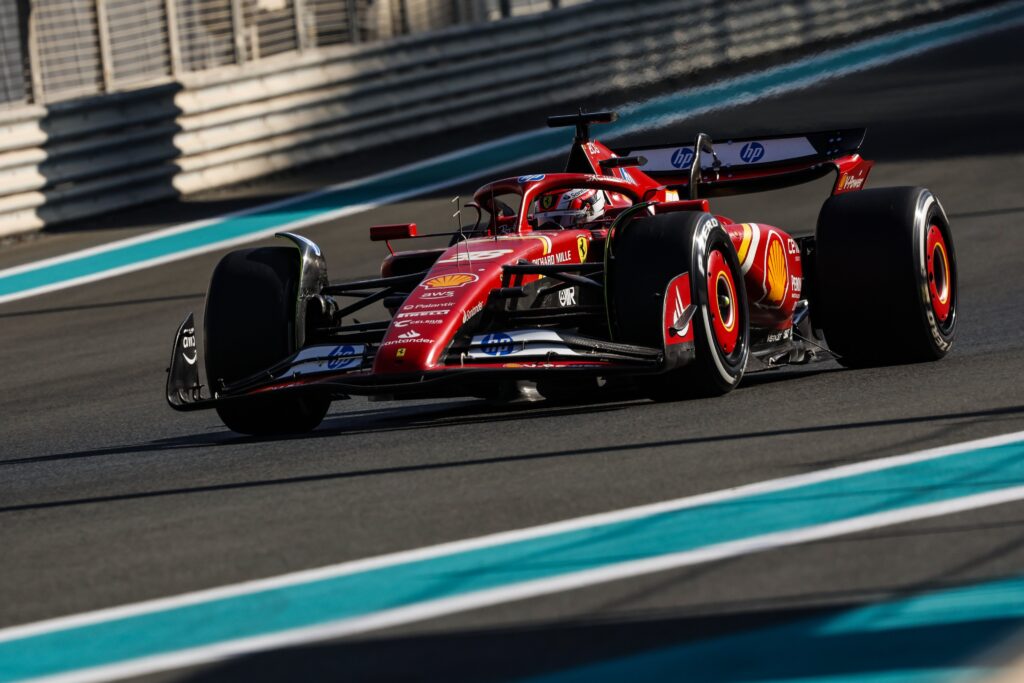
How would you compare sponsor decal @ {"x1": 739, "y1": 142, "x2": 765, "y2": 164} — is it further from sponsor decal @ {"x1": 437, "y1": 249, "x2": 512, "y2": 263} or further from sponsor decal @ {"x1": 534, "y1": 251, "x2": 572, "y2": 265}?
sponsor decal @ {"x1": 437, "y1": 249, "x2": 512, "y2": 263}

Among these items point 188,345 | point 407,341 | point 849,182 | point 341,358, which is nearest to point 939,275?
point 849,182

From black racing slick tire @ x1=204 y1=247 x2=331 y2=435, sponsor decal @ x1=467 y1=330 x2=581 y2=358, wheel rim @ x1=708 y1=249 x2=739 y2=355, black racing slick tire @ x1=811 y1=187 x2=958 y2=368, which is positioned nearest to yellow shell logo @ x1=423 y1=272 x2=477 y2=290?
sponsor decal @ x1=467 y1=330 x2=581 y2=358

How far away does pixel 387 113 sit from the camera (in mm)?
20375

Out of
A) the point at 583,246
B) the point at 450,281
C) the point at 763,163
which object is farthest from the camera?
the point at 763,163

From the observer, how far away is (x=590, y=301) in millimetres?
8906

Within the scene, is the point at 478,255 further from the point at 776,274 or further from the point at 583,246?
the point at 776,274

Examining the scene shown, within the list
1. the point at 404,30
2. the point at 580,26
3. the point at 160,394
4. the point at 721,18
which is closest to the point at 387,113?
the point at 404,30

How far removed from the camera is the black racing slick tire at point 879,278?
8.99 meters

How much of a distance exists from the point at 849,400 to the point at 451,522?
2.69m

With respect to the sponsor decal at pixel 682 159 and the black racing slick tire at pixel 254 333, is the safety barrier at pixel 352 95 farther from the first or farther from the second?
the black racing slick tire at pixel 254 333

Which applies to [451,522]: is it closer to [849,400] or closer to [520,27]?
[849,400]

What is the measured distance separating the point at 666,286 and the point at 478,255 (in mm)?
984

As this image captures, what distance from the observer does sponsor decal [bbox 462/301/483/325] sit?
7.84 metres

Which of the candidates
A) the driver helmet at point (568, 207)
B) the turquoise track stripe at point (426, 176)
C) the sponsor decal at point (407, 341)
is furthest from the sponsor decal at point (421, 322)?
the turquoise track stripe at point (426, 176)
